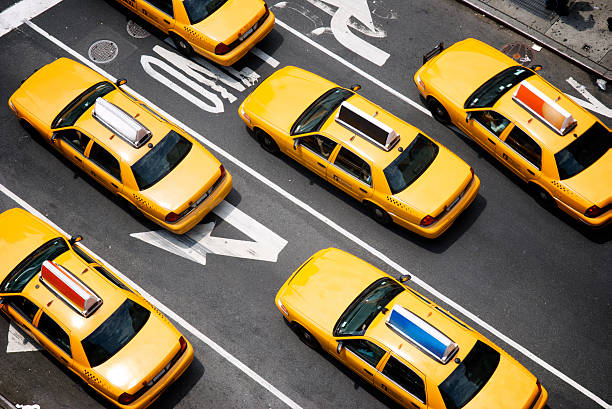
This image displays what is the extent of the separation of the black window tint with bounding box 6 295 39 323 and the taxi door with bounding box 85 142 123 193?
111 inches

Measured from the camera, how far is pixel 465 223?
13.8 meters

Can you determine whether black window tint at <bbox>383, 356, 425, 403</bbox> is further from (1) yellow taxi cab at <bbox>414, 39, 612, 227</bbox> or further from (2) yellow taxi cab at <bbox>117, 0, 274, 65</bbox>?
(2) yellow taxi cab at <bbox>117, 0, 274, 65</bbox>

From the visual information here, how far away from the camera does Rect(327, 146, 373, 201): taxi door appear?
13078 millimetres

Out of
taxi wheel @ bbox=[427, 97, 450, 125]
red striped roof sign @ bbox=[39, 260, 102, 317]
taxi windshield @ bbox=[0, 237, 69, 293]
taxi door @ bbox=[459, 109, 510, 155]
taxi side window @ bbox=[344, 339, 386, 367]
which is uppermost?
taxi door @ bbox=[459, 109, 510, 155]

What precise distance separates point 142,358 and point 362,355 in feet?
12.3

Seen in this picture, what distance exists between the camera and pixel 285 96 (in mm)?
14109

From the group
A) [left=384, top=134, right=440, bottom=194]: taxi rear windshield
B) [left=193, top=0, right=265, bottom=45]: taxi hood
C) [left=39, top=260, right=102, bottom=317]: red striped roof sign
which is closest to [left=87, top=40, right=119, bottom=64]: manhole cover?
[left=193, top=0, right=265, bottom=45]: taxi hood

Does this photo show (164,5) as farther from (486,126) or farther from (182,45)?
(486,126)

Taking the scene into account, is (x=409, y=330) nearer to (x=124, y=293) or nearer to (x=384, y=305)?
(x=384, y=305)

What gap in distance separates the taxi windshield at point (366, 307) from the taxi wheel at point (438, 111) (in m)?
4.62

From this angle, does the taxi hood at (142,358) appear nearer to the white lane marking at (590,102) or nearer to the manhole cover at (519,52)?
the manhole cover at (519,52)

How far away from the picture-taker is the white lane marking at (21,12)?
1606 centimetres

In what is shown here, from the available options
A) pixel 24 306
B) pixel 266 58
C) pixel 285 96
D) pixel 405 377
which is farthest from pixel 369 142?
pixel 24 306

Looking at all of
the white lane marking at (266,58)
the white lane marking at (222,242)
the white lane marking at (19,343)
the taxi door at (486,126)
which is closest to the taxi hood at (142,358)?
the white lane marking at (19,343)
